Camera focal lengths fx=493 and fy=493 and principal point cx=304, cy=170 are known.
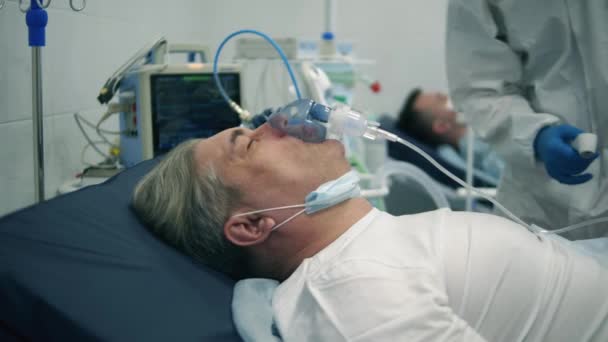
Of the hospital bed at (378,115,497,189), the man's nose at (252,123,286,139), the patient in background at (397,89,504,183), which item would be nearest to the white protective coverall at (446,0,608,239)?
the man's nose at (252,123,286,139)

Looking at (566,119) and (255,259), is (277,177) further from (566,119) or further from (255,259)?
(566,119)

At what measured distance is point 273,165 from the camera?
1.11 metres

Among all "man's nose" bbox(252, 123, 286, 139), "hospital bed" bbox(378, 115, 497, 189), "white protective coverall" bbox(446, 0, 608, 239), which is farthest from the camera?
"hospital bed" bbox(378, 115, 497, 189)

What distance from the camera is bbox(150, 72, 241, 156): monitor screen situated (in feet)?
5.24

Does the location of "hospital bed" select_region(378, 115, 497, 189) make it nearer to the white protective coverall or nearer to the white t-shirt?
the white protective coverall

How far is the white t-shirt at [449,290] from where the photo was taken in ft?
2.77

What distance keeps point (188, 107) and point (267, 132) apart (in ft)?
1.93

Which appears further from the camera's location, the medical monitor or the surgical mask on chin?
the medical monitor

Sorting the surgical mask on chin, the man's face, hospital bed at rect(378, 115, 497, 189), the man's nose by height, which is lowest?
hospital bed at rect(378, 115, 497, 189)

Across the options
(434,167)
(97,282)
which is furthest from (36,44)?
(434,167)

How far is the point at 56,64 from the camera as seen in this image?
5.21 ft

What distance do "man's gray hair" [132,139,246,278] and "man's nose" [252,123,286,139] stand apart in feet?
0.46

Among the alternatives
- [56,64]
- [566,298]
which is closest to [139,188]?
[56,64]

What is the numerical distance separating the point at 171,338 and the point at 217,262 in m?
0.28
